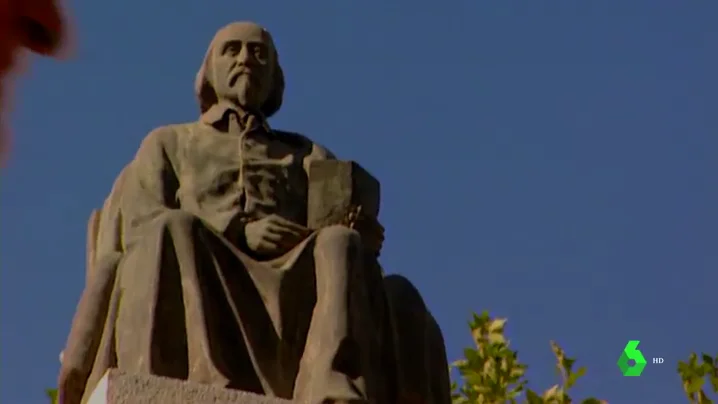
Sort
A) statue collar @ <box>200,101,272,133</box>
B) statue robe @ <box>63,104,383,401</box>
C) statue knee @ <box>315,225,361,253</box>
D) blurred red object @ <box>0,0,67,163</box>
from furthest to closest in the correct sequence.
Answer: statue collar @ <box>200,101,272,133</box> → statue knee @ <box>315,225,361,253</box> → statue robe @ <box>63,104,383,401</box> → blurred red object @ <box>0,0,67,163</box>

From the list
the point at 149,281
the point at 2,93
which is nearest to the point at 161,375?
the point at 149,281

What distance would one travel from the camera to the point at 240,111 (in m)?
7.20

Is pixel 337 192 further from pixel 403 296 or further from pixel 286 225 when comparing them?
pixel 403 296

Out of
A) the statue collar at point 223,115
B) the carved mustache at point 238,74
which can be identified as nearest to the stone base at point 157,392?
the statue collar at point 223,115

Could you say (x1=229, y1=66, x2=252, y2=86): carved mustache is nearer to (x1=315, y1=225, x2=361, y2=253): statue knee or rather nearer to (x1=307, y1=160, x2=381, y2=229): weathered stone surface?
(x1=307, y1=160, x2=381, y2=229): weathered stone surface

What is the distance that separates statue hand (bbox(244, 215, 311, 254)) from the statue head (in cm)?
68

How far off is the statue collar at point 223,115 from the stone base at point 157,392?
5.03 ft

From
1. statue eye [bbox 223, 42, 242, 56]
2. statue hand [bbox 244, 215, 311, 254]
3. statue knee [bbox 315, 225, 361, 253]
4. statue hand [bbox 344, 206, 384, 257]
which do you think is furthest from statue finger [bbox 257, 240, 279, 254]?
statue eye [bbox 223, 42, 242, 56]

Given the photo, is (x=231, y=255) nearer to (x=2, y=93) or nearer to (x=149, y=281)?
(x=149, y=281)

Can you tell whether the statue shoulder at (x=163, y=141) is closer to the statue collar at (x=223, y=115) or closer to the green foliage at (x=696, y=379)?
the statue collar at (x=223, y=115)

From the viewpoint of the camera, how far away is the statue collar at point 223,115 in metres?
7.18

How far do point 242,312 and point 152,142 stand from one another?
38.7 inches

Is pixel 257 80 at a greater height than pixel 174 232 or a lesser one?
greater

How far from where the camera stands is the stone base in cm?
583
